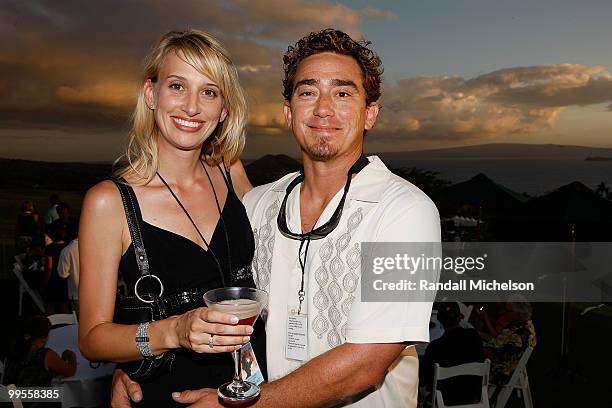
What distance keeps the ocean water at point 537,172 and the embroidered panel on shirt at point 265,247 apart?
9.85 meters

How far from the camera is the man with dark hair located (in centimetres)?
183

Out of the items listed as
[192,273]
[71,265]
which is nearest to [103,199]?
[192,273]

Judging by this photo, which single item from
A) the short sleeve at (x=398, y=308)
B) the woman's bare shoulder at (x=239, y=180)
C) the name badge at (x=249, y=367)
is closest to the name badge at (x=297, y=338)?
the name badge at (x=249, y=367)

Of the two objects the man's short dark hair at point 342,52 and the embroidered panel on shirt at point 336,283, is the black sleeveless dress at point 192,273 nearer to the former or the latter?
the embroidered panel on shirt at point 336,283

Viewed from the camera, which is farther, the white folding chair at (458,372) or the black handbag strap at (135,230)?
the white folding chair at (458,372)

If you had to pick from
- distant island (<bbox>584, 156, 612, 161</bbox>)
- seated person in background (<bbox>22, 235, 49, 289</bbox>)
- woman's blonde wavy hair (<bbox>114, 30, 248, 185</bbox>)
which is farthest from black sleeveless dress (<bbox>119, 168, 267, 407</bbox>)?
distant island (<bbox>584, 156, 612, 161</bbox>)

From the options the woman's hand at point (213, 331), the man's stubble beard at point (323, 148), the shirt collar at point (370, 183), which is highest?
the man's stubble beard at point (323, 148)

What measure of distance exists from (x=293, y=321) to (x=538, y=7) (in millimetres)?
11417

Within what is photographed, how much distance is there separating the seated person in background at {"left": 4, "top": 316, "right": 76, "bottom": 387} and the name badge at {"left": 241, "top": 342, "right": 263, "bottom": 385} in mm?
3109

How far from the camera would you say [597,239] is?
31.2ft

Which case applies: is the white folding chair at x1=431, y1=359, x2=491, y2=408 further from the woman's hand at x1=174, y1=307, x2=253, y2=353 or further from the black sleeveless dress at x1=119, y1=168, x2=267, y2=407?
the woman's hand at x1=174, y1=307, x2=253, y2=353

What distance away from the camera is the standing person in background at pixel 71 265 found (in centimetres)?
696

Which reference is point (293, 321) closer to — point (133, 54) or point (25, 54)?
point (133, 54)

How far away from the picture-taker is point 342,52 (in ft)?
7.30
